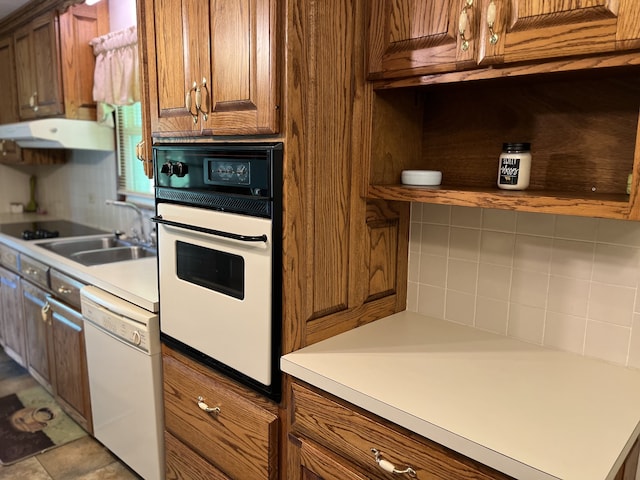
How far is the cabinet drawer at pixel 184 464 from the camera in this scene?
62.9 inches

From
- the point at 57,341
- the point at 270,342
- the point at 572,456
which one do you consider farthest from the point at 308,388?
the point at 57,341

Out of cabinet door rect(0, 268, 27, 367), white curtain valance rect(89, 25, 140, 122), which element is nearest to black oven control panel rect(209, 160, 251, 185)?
white curtain valance rect(89, 25, 140, 122)

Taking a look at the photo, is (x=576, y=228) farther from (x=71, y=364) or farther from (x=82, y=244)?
(x=82, y=244)

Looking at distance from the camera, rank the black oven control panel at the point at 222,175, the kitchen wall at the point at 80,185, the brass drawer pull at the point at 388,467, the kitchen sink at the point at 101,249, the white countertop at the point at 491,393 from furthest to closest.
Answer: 1. the kitchen wall at the point at 80,185
2. the kitchen sink at the point at 101,249
3. the black oven control panel at the point at 222,175
4. the brass drawer pull at the point at 388,467
5. the white countertop at the point at 491,393

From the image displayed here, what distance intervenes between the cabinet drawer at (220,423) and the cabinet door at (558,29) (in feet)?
3.66

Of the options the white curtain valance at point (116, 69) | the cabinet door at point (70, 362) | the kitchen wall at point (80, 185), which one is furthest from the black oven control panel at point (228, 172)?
the kitchen wall at point (80, 185)

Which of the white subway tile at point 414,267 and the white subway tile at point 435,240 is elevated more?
the white subway tile at point 435,240

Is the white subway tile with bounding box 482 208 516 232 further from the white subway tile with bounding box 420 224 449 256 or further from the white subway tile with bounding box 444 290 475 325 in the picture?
the white subway tile with bounding box 444 290 475 325

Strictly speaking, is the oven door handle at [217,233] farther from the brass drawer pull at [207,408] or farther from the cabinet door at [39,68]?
the cabinet door at [39,68]

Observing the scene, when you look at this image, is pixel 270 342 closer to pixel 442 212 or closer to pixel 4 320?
pixel 442 212

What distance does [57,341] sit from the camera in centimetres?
246

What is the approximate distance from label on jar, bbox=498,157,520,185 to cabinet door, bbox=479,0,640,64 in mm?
267

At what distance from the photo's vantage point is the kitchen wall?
121 inches

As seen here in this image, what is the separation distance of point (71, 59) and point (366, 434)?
2859mm
